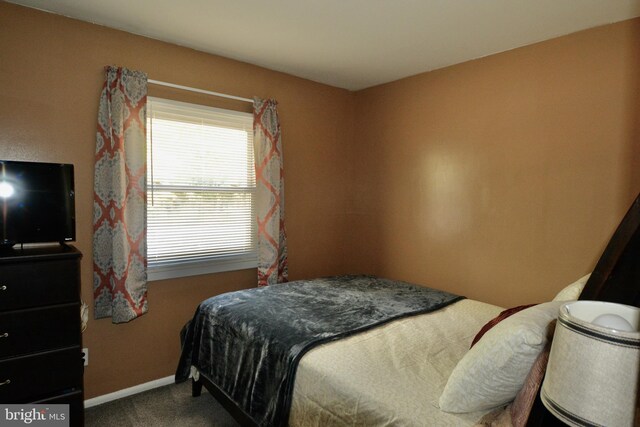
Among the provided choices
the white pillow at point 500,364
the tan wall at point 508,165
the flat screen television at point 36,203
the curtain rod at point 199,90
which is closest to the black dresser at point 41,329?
the flat screen television at point 36,203

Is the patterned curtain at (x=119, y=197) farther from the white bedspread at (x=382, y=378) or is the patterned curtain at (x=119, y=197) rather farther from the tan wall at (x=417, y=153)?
the white bedspread at (x=382, y=378)

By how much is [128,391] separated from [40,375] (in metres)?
0.93

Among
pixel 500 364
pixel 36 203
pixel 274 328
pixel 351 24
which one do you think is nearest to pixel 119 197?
pixel 36 203

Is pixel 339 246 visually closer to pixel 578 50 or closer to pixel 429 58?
pixel 429 58

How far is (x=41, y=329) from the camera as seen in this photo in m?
1.90

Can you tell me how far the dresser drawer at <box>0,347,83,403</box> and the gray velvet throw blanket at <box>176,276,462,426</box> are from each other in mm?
700

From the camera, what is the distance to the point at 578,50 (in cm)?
246

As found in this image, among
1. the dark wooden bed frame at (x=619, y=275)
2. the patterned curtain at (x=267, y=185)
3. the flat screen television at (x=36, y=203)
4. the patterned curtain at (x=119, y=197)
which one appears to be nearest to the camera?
the dark wooden bed frame at (x=619, y=275)

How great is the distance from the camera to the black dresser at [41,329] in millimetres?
1822

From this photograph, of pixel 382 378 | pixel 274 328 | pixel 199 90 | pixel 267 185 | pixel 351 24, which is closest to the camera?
pixel 382 378

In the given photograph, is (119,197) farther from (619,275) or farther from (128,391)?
(619,275)

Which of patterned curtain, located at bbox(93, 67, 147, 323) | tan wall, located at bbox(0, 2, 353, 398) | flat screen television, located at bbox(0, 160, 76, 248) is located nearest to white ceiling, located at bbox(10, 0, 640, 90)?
tan wall, located at bbox(0, 2, 353, 398)

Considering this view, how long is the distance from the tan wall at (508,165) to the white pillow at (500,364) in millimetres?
→ 1445

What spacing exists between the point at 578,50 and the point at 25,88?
3487mm
